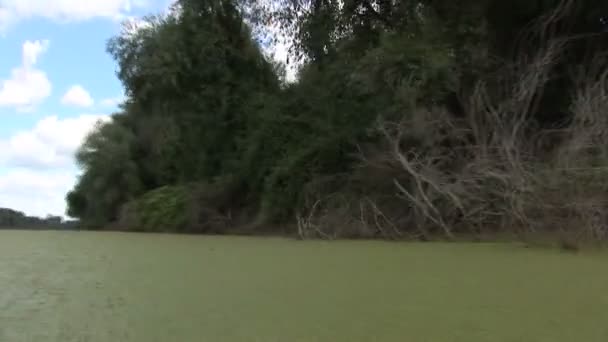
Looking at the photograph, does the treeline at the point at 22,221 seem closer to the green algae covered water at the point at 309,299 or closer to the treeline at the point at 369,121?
the treeline at the point at 369,121

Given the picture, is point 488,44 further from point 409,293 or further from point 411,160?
point 409,293

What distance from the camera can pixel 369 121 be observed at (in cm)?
889

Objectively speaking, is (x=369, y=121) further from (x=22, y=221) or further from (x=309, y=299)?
(x=22, y=221)

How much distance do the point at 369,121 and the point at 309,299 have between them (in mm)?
6500

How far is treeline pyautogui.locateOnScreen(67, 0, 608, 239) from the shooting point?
6.24 metres

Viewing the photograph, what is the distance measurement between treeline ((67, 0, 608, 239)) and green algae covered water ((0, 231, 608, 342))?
1.98 m

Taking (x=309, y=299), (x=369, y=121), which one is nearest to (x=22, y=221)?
(x=369, y=121)

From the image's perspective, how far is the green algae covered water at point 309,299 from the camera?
78.6 inches

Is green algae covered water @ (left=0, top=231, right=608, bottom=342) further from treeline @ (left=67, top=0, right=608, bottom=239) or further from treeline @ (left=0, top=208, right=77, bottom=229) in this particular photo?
treeline @ (left=0, top=208, right=77, bottom=229)

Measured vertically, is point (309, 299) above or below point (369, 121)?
below

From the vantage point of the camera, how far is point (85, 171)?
48.5 ft

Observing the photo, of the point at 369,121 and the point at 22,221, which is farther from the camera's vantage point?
the point at 22,221

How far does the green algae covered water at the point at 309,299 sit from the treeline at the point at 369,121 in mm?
1979

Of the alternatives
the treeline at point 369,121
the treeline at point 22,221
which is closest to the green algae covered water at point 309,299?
the treeline at point 369,121
